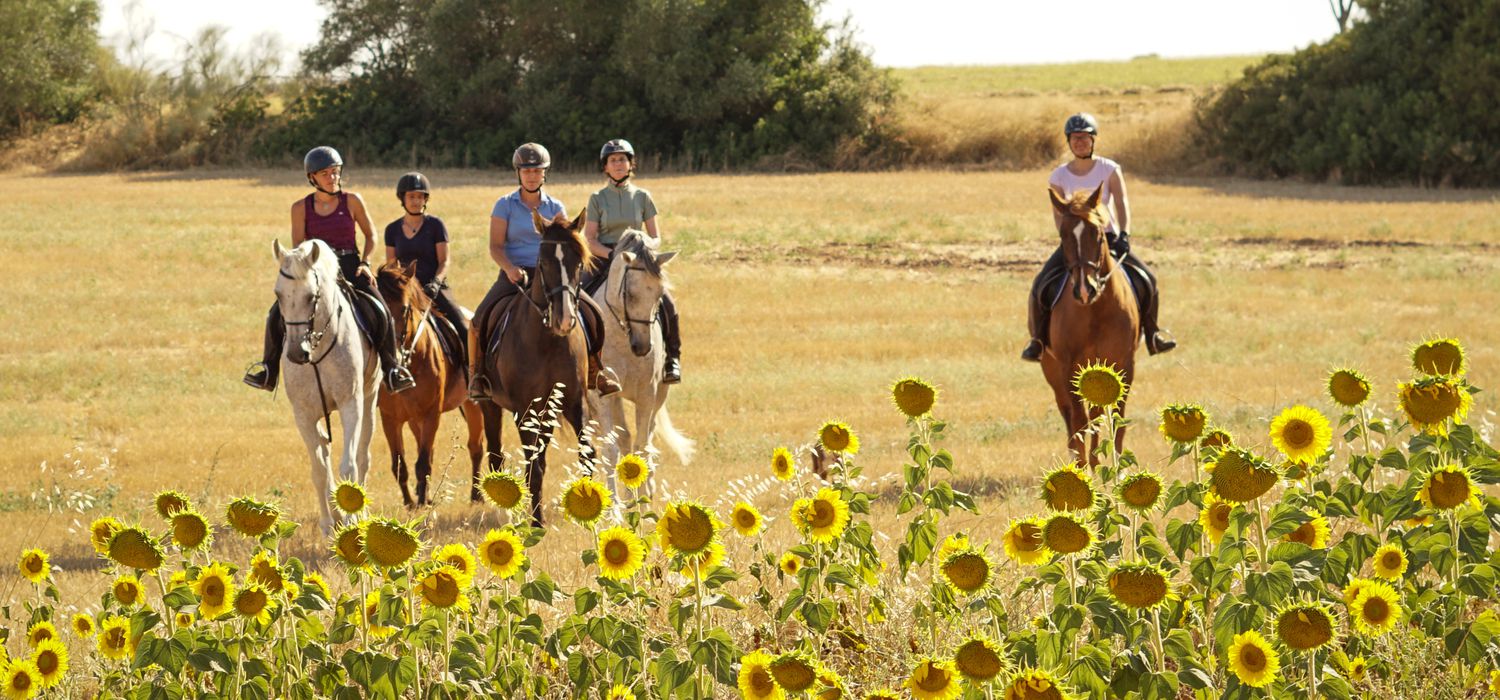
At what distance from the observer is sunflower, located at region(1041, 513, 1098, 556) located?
12.1 feet

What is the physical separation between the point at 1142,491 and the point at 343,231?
25.8ft

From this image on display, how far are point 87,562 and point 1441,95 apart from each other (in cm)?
4503

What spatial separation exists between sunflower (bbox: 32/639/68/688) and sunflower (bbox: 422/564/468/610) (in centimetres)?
110

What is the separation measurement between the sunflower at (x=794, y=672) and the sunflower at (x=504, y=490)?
107 cm

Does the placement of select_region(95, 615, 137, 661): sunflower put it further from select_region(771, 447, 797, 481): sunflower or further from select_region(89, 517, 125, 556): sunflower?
select_region(771, 447, 797, 481): sunflower

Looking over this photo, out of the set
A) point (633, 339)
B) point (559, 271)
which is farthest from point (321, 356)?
point (633, 339)

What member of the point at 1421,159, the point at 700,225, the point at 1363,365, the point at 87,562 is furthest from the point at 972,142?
the point at 87,562

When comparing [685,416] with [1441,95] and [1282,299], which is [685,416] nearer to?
[1282,299]

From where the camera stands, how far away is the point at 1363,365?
16766 mm

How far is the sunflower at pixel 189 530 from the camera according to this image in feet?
13.4

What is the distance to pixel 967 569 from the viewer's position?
3.85 meters

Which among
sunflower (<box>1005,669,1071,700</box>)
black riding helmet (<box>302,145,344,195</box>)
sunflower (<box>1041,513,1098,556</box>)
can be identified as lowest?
sunflower (<box>1005,669,1071,700</box>)

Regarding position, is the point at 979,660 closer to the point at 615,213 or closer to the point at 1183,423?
the point at 1183,423

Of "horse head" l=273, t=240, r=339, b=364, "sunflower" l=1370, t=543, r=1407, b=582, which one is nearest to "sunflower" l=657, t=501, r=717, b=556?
"sunflower" l=1370, t=543, r=1407, b=582
